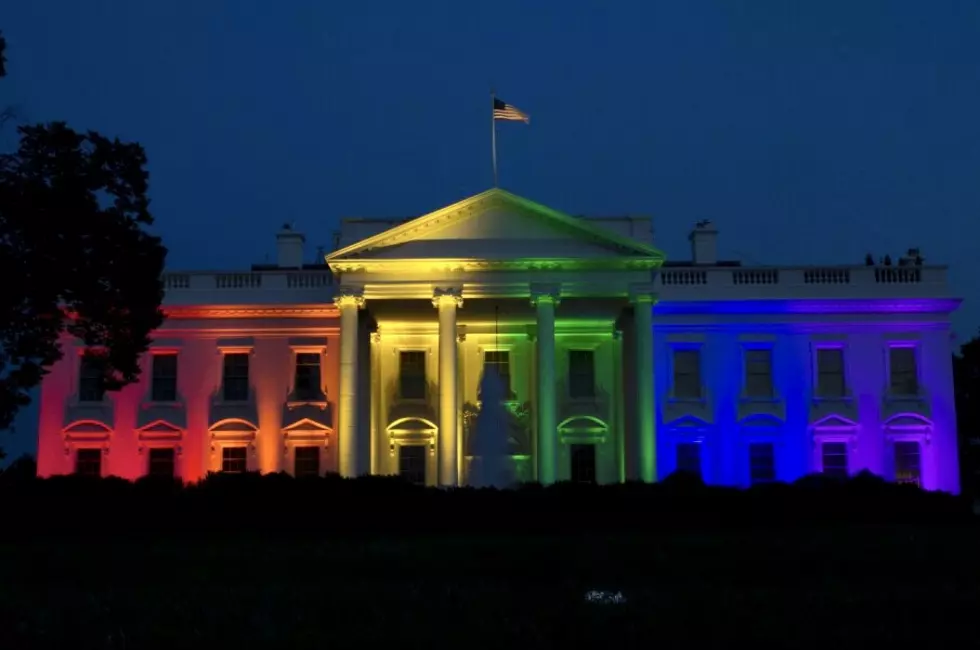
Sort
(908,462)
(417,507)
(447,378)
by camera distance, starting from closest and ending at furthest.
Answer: (417,507) → (447,378) → (908,462)

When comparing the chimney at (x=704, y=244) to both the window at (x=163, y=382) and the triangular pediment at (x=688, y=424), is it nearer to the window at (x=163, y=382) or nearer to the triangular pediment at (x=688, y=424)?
the triangular pediment at (x=688, y=424)

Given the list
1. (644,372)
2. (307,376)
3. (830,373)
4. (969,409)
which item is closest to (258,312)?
(307,376)

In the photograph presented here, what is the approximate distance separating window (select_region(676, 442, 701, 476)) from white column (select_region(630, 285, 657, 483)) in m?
4.64

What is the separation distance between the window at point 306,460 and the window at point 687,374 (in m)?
13.1

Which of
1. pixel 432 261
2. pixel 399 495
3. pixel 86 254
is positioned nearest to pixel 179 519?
pixel 399 495

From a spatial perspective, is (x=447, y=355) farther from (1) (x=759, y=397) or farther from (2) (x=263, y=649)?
(2) (x=263, y=649)

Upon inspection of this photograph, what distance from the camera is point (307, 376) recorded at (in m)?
43.7

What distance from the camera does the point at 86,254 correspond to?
1204 inches

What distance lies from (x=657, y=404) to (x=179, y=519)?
20.0 m

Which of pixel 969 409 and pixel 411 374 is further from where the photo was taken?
pixel 969 409

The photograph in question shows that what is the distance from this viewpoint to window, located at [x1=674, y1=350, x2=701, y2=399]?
4334 cm

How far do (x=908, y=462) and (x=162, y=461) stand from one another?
87.5 feet

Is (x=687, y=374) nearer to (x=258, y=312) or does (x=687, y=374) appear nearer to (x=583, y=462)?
(x=583, y=462)

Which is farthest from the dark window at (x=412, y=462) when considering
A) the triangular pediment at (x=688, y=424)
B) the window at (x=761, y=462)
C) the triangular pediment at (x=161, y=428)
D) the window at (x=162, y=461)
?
the window at (x=761, y=462)
